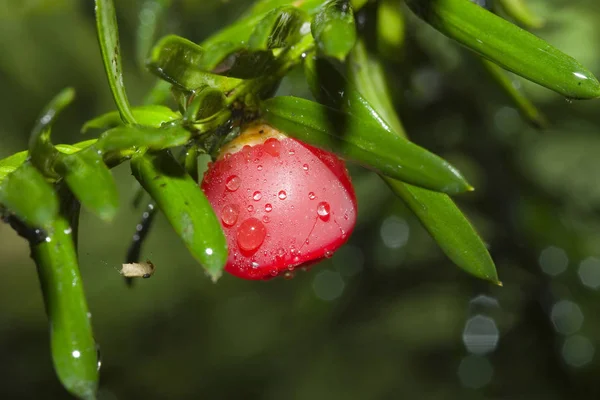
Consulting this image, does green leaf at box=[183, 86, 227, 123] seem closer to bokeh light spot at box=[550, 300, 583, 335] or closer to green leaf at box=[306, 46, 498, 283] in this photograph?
green leaf at box=[306, 46, 498, 283]

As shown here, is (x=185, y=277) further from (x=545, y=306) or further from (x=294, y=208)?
(x=294, y=208)

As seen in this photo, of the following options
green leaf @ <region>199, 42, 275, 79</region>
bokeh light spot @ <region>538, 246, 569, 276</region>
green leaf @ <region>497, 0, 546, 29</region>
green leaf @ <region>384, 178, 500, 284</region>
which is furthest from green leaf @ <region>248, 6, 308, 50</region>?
bokeh light spot @ <region>538, 246, 569, 276</region>

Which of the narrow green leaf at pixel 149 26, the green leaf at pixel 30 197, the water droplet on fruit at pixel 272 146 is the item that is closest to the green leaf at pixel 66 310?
the green leaf at pixel 30 197

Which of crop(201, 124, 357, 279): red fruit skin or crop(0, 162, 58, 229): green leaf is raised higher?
crop(0, 162, 58, 229): green leaf

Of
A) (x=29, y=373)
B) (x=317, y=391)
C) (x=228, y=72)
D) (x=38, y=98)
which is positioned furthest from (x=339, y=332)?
(x=228, y=72)

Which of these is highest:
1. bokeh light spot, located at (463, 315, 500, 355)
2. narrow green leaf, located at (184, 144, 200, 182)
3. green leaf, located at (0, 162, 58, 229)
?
green leaf, located at (0, 162, 58, 229)

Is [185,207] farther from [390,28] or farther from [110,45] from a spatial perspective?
[390,28]

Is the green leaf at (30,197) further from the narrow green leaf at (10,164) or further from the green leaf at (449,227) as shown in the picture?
the green leaf at (449,227)
